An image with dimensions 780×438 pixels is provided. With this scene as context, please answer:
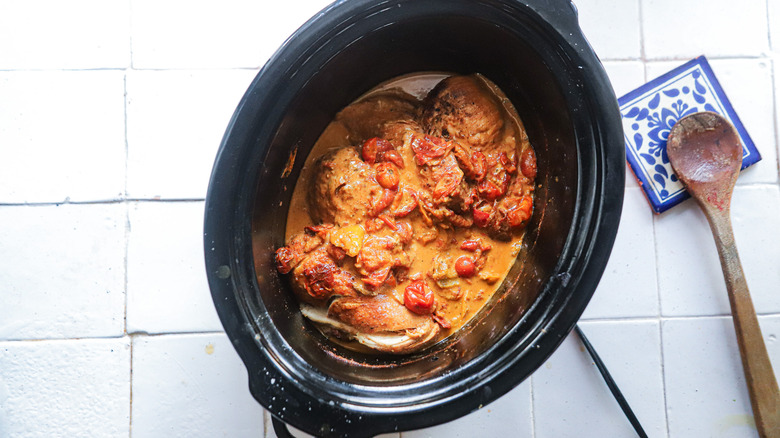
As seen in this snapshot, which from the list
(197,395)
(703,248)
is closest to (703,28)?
(703,248)

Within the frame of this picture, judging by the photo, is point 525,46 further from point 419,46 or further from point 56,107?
point 56,107

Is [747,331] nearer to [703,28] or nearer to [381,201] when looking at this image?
[703,28]

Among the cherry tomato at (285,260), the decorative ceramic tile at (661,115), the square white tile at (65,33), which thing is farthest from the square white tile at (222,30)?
the decorative ceramic tile at (661,115)

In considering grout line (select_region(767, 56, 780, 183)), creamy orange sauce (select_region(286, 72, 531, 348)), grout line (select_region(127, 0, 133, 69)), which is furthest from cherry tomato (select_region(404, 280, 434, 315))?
grout line (select_region(767, 56, 780, 183))

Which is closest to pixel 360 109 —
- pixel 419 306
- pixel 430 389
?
pixel 419 306

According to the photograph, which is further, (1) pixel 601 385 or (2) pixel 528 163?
(1) pixel 601 385

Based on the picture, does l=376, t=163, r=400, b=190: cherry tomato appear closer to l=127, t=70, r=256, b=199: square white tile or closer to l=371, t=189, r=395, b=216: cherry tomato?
l=371, t=189, r=395, b=216: cherry tomato
